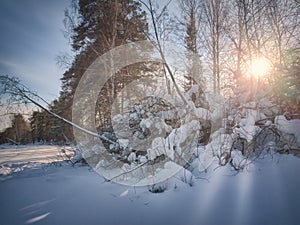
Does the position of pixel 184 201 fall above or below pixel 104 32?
below

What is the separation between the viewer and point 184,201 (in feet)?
6.64

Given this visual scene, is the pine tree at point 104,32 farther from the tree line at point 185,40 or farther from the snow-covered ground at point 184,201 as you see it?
the snow-covered ground at point 184,201

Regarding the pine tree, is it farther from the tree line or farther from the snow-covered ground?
the snow-covered ground

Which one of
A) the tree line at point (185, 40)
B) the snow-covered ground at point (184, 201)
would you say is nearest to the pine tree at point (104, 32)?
the tree line at point (185, 40)

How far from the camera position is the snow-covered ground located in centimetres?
171

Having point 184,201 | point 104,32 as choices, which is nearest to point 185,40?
point 104,32

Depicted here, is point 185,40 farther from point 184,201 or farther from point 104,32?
point 184,201

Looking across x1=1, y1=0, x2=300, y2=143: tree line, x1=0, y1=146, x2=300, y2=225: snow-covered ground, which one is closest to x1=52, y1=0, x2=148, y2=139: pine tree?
x1=1, y1=0, x2=300, y2=143: tree line

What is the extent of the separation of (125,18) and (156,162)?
23.2 ft

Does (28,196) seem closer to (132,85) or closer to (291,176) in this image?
(291,176)

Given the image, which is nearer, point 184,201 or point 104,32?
point 184,201

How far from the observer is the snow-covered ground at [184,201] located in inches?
67.4

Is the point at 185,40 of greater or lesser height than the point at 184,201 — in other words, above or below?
above

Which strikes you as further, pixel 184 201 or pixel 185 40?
pixel 185 40
